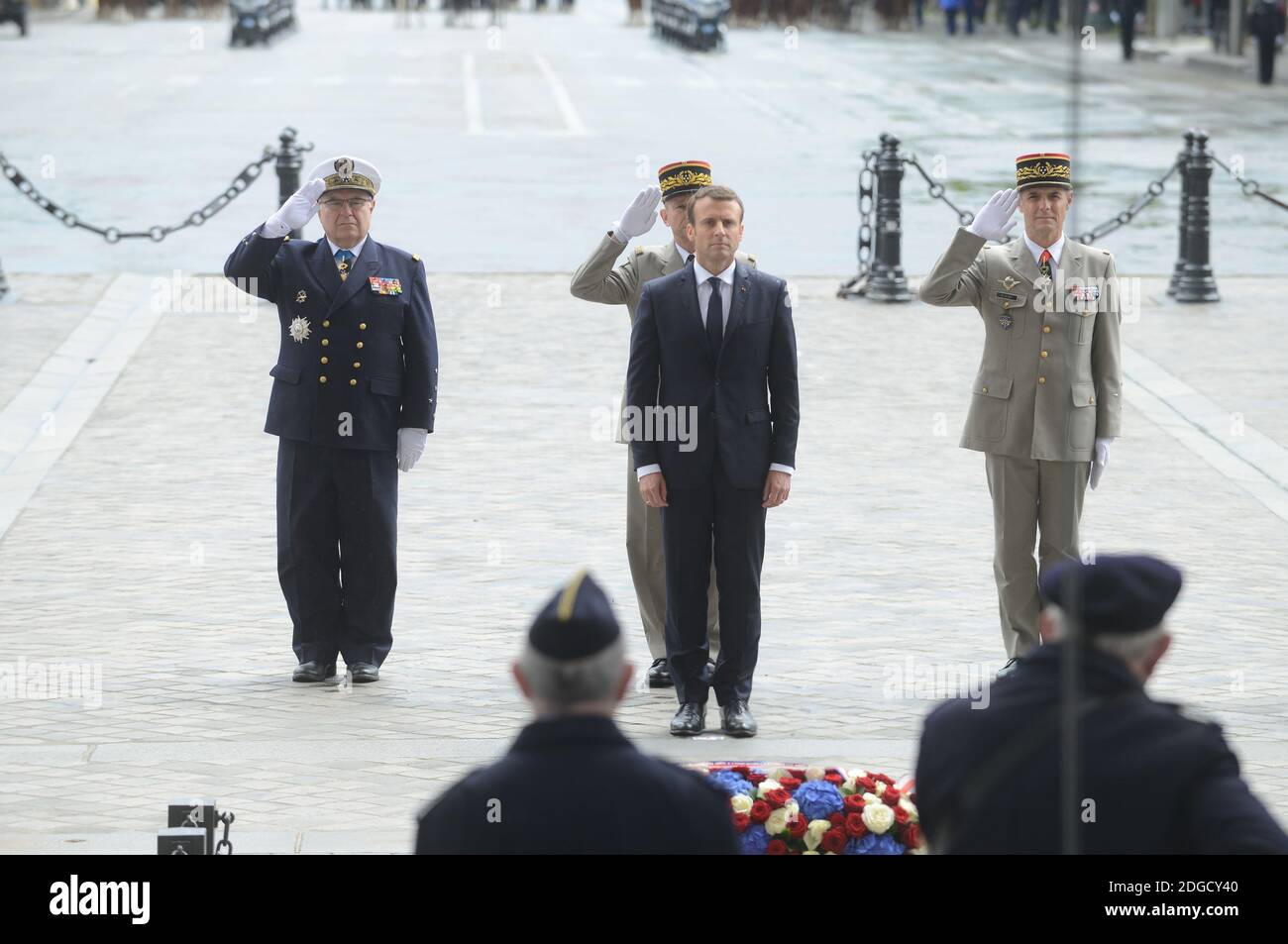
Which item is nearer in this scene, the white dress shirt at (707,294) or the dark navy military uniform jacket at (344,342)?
the white dress shirt at (707,294)

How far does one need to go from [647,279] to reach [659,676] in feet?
5.09

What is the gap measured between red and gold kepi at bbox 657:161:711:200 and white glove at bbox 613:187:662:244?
52 mm

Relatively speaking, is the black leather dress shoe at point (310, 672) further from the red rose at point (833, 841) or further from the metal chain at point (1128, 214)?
the metal chain at point (1128, 214)

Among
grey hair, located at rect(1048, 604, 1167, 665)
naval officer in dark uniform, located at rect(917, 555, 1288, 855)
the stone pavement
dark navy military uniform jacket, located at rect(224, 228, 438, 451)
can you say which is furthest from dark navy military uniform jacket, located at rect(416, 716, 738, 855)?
dark navy military uniform jacket, located at rect(224, 228, 438, 451)

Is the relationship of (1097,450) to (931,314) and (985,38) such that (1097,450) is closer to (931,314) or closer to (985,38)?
(931,314)

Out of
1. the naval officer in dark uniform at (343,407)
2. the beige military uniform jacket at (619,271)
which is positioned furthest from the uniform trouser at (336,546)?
the beige military uniform jacket at (619,271)

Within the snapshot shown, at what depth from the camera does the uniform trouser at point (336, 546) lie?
791 centimetres

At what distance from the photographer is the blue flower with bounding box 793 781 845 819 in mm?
5379

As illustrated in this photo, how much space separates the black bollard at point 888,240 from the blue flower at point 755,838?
12306mm

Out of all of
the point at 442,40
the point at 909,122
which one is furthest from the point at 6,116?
the point at 442,40

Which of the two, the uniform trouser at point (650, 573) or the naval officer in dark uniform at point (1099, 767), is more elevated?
the naval officer in dark uniform at point (1099, 767)

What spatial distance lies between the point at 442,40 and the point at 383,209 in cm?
3289

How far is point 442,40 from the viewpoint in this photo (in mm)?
53594

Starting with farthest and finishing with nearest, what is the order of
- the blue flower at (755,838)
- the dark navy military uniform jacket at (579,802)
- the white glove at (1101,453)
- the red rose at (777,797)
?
the white glove at (1101,453)
the red rose at (777,797)
the blue flower at (755,838)
the dark navy military uniform jacket at (579,802)
